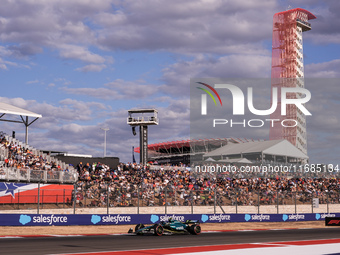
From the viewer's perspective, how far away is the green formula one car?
2173 cm

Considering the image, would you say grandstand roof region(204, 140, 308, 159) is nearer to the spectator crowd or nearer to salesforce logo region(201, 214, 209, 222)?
the spectator crowd

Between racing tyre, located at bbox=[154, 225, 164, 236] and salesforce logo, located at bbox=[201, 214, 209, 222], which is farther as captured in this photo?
salesforce logo, located at bbox=[201, 214, 209, 222]

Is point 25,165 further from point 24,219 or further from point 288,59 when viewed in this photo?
point 288,59

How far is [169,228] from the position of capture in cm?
2223

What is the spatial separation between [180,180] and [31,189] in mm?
17139

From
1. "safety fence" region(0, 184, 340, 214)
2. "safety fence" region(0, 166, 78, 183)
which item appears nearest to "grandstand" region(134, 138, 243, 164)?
"safety fence" region(0, 184, 340, 214)

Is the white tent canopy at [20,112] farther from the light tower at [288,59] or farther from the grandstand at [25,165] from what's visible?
the light tower at [288,59]

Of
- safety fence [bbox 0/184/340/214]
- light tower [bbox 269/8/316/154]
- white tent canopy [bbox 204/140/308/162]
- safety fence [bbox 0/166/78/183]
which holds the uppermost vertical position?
light tower [bbox 269/8/316/154]

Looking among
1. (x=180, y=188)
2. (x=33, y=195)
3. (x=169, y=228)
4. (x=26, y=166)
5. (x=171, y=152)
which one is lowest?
(x=169, y=228)

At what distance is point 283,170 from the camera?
5266cm

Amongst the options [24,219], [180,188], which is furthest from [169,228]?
[180,188]

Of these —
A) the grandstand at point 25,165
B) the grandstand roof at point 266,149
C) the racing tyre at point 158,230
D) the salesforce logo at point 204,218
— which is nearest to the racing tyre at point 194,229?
the racing tyre at point 158,230

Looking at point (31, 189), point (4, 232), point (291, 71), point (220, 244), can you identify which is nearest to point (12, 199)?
point (31, 189)

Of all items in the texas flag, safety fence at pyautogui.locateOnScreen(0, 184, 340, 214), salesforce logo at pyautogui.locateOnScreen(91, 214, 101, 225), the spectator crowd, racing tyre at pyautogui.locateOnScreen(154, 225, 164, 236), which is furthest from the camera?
the spectator crowd
